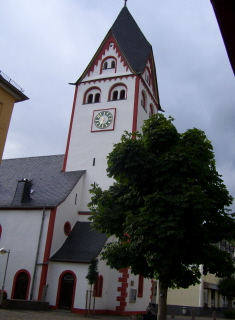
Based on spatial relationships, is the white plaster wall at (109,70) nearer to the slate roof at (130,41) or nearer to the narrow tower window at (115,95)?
the slate roof at (130,41)

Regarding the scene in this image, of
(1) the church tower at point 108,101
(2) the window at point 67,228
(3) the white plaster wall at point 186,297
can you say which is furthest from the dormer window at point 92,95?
(3) the white plaster wall at point 186,297

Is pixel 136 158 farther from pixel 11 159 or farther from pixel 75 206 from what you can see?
pixel 11 159

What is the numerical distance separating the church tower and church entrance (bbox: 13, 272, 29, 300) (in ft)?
21.6

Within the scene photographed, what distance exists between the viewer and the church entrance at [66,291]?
2183 cm

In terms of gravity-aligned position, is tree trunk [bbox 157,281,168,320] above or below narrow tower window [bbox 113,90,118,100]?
below

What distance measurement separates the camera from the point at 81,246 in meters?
23.7

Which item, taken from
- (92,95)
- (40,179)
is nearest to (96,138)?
(92,95)

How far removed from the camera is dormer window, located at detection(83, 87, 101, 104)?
103 feet

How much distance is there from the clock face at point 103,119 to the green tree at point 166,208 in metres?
12.5

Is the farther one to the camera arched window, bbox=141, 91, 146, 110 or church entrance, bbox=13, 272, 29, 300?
arched window, bbox=141, 91, 146, 110

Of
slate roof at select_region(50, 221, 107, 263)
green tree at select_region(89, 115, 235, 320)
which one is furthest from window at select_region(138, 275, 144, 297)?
green tree at select_region(89, 115, 235, 320)

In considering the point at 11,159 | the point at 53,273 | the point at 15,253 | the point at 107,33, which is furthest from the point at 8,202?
the point at 107,33

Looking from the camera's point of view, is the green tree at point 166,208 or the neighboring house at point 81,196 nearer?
the green tree at point 166,208

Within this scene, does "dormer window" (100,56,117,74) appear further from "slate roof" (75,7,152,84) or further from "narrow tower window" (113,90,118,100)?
"narrow tower window" (113,90,118,100)
